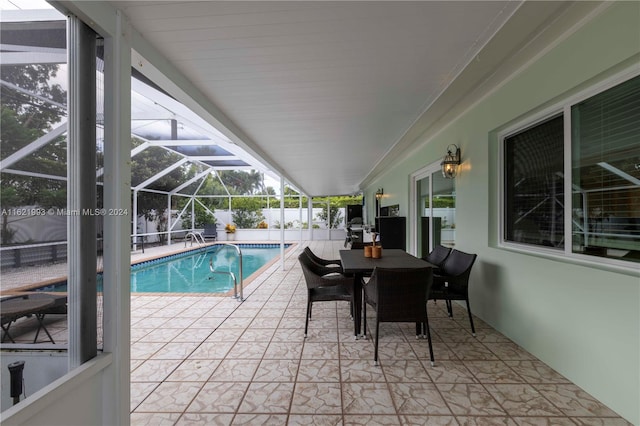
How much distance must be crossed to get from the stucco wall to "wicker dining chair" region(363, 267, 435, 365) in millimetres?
932

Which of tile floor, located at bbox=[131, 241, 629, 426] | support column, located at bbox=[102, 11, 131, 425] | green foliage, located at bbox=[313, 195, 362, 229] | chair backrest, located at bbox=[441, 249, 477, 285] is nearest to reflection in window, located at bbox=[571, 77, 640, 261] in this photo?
chair backrest, located at bbox=[441, 249, 477, 285]

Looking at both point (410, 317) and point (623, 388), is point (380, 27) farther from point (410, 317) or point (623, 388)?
point (623, 388)

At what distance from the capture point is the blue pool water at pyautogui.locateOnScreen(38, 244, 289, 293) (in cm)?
578

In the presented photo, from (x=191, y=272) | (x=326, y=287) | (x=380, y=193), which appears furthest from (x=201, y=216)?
(x=326, y=287)

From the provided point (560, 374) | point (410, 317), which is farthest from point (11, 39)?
point (560, 374)

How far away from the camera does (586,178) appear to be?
77.9 inches

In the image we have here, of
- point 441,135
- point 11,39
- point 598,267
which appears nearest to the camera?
point 11,39

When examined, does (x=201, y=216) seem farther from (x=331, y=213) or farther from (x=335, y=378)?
(x=335, y=378)

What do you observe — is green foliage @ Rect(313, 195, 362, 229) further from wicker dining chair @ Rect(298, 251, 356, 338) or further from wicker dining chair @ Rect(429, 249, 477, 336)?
wicker dining chair @ Rect(298, 251, 356, 338)

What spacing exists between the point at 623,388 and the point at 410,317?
1.28 m

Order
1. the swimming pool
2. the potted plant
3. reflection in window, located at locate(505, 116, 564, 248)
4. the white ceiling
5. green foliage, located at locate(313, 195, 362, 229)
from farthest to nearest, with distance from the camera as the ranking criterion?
green foliage, located at locate(313, 195, 362, 229), the potted plant, the swimming pool, reflection in window, located at locate(505, 116, 564, 248), the white ceiling

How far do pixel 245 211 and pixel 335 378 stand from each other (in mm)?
12453

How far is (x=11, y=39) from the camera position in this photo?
1073 millimetres

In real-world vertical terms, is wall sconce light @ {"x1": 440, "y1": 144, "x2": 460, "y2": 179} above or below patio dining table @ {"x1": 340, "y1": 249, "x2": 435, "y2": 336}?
above
